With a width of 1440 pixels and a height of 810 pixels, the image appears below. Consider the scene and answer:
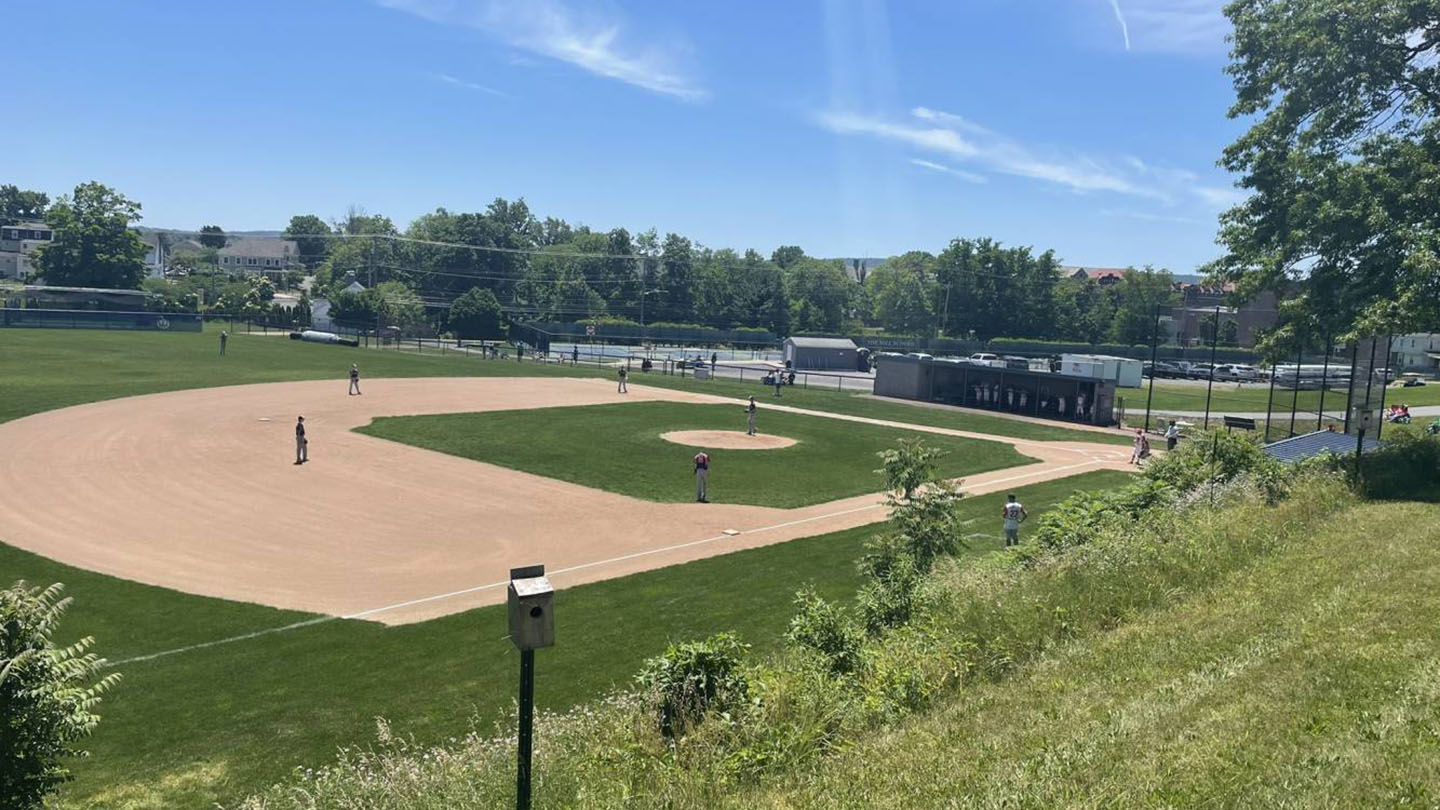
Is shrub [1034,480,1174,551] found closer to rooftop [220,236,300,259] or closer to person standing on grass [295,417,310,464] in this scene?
person standing on grass [295,417,310,464]

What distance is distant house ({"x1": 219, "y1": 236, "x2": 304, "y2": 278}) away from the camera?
586ft

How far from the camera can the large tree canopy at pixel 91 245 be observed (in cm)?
10419

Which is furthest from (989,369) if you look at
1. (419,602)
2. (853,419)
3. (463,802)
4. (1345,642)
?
(463,802)

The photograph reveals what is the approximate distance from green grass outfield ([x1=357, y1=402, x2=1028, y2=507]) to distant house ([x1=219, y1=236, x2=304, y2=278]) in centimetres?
15604

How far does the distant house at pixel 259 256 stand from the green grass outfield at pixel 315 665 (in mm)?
178689

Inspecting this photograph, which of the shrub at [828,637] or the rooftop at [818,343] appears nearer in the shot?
the shrub at [828,637]

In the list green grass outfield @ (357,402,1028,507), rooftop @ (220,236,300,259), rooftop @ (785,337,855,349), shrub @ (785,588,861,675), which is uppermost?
rooftop @ (220,236,300,259)

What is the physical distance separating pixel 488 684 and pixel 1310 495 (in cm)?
1506

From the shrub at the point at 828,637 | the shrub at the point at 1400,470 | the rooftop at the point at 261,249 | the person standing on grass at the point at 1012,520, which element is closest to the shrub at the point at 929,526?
the person standing on grass at the point at 1012,520

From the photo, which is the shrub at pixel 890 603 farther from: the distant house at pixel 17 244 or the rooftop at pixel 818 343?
the distant house at pixel 17 244

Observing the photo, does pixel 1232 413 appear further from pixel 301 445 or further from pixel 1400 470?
pixel 301 445

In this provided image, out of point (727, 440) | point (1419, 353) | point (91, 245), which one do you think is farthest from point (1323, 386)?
point (91, 245)

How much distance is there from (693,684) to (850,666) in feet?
7.61

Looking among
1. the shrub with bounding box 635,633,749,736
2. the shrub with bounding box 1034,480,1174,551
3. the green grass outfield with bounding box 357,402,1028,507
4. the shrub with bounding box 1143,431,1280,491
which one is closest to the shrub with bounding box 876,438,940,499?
the shrub with bounding box 1034,480,1174,551
